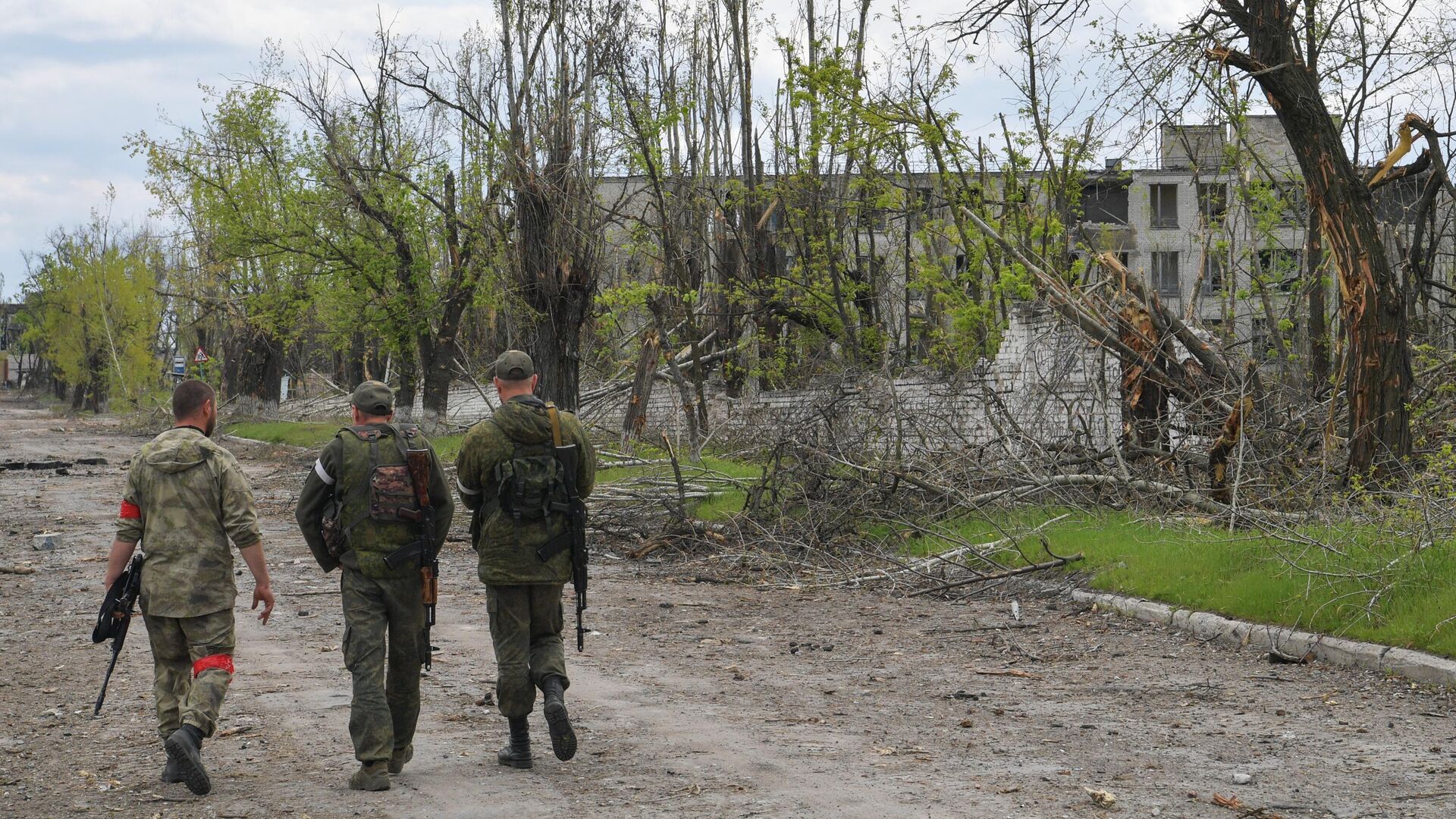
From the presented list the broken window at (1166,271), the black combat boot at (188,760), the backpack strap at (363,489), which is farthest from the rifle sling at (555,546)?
the broken window at (1166,271)

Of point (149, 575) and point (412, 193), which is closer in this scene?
point (149, 575)

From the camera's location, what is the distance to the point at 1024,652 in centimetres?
899

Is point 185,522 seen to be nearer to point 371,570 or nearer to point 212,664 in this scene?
point 212,664

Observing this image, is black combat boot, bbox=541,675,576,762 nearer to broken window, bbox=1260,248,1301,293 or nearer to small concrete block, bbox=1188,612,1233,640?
small concrete block, bbox=1188,612,1233,640

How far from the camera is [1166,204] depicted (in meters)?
60.3

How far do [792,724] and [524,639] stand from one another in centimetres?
154

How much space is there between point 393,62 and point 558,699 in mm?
30731

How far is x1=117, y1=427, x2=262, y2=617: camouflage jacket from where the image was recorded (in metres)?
5.72

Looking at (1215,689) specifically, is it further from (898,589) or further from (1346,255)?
(1346,255)

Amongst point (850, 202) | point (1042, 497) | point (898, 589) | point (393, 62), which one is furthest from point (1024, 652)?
point (393, 62)

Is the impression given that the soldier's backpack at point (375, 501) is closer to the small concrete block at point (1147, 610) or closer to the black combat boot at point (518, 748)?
the black combat boot at point (518, 748)

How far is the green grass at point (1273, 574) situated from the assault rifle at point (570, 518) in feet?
16.5

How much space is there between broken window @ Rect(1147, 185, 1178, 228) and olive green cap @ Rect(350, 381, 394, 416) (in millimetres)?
56156

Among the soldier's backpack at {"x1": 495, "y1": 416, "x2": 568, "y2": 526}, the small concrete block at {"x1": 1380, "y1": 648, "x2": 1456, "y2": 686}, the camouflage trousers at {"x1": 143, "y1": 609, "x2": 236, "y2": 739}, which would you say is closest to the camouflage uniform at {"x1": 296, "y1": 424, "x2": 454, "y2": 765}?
the soldier's backpack at {"x1": 495, "y1": 416, "x2": 568, "y2": 526}
